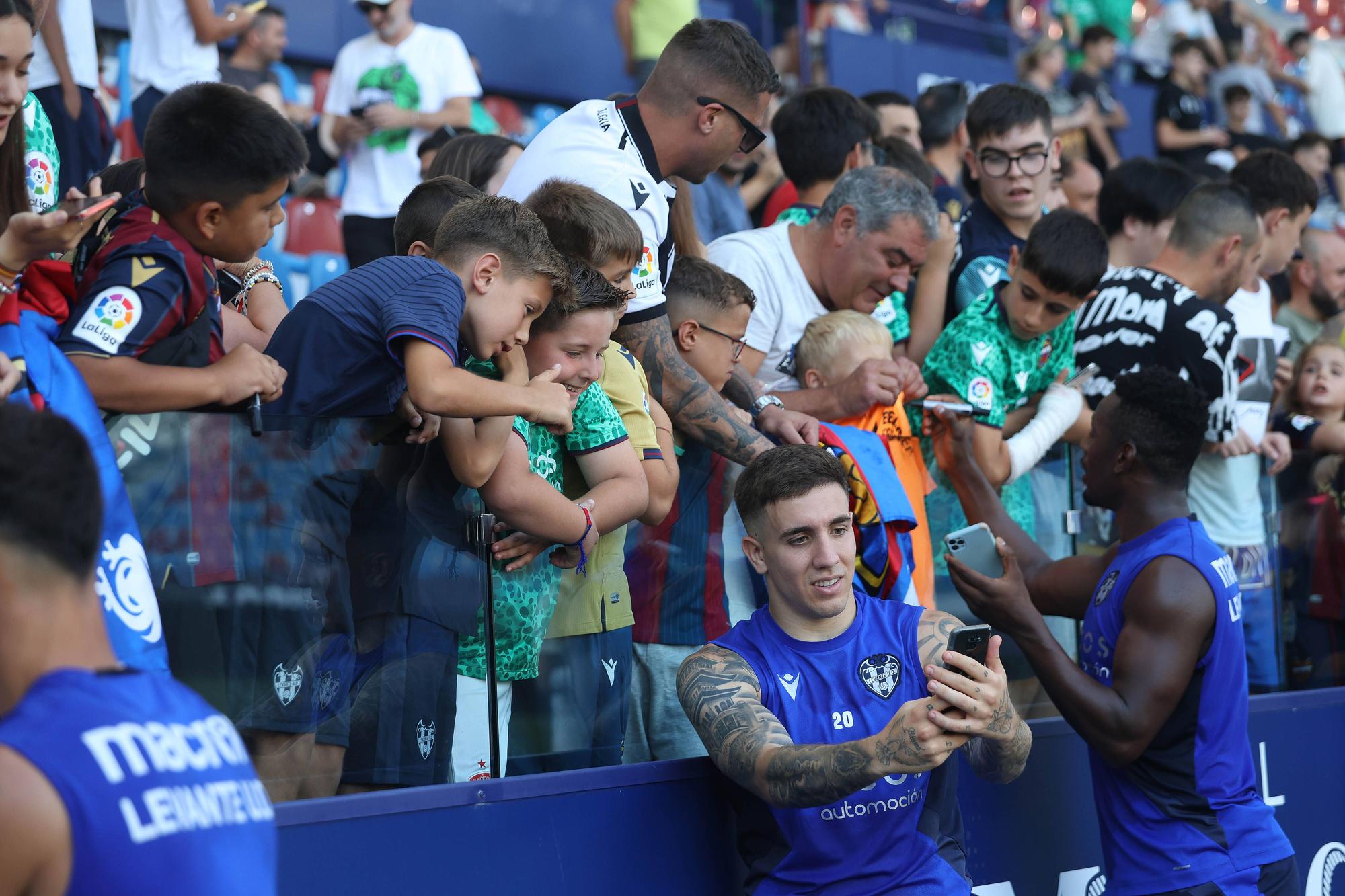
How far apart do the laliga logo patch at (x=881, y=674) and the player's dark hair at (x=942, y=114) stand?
485 centimetres

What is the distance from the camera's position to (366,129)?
7234 mm

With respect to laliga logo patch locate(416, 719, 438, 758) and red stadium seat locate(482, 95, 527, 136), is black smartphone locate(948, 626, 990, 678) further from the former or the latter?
red stadium seat locate(482, 95, 527, 136)

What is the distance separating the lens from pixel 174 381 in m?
2.99

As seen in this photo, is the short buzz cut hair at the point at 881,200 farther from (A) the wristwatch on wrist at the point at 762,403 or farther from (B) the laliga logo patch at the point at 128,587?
(B) the laliga logo patch at the point at 128,587

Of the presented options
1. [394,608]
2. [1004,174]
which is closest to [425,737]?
[394,608]

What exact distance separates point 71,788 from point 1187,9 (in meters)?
15.3

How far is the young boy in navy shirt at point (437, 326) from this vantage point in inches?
125

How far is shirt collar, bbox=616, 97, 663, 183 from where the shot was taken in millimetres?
4516

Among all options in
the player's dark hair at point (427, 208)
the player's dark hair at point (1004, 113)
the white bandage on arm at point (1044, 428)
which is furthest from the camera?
the player's dark hair at point (1004, 113)

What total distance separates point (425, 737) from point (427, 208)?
149cm

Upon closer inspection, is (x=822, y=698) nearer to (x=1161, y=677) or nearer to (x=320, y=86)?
(x=1161, y=677)

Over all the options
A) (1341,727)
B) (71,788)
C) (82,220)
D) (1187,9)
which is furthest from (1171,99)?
(71,788)

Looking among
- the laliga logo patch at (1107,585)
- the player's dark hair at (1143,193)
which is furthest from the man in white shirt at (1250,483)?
the laliga logo patch at (1107,585)

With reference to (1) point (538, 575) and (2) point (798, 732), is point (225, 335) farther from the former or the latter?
(2) point (798, 732)
